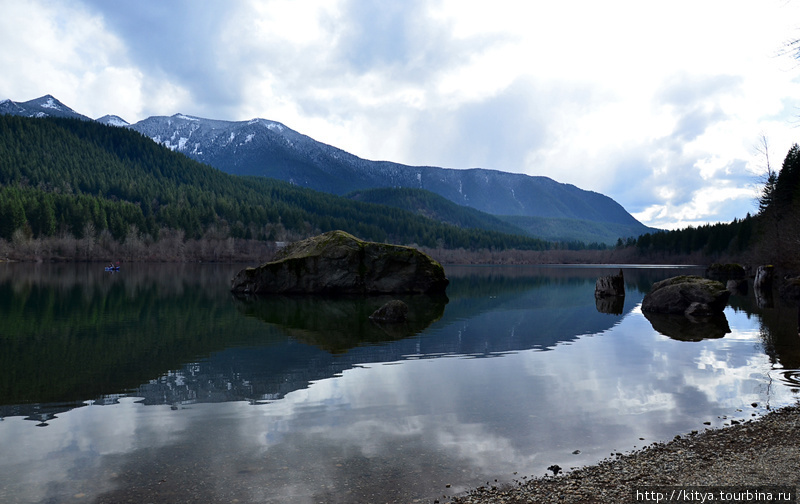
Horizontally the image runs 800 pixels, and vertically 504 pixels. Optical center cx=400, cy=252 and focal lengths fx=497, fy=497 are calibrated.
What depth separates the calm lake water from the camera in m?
7.90

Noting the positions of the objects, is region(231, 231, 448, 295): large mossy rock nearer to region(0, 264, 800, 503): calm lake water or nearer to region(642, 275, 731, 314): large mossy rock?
region(0, 264, 800, 503): calm lake water

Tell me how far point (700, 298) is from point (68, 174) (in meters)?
216

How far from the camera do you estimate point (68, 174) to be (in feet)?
618

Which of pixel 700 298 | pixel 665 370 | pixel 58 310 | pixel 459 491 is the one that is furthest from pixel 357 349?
pixel 700 298

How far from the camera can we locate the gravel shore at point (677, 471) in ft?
23.1

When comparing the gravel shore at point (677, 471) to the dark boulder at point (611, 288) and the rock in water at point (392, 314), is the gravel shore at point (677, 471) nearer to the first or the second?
the rock in water at point (392, 314)

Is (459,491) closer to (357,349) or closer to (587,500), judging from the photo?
(587,500)

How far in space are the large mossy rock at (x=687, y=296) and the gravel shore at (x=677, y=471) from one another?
25265mm

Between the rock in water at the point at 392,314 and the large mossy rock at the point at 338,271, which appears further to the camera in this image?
the large mossy rock at the point at 338,271

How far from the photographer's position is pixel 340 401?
1225 cm

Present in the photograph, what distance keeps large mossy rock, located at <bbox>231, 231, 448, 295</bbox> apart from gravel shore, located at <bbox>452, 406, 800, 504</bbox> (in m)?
37.9

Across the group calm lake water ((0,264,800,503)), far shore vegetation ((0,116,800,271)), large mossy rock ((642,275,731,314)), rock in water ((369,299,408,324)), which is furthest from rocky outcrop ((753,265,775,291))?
rock in water ((369,299,408,324))

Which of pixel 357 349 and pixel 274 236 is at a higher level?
pixel 274 236

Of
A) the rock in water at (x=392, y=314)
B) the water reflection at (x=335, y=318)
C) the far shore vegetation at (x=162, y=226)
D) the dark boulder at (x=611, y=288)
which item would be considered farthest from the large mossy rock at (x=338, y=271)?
the far shore vegetation at (x=162, y=226)
